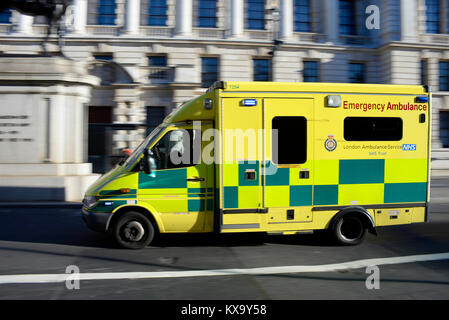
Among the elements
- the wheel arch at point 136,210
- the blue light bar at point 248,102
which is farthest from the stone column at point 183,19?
the wheel arch at point 136,210

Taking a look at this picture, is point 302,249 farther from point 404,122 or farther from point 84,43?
point 84,43

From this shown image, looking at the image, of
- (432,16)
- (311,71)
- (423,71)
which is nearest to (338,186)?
(311,71)

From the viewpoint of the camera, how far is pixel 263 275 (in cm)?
502

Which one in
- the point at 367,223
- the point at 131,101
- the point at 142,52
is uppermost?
the point at 142,52

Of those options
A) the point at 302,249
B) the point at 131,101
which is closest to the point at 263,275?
the point at 302,249

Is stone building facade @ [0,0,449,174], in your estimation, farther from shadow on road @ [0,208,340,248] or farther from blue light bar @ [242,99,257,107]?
blue light bar @ [242,99,257,107]

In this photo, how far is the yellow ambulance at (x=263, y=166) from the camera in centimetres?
618

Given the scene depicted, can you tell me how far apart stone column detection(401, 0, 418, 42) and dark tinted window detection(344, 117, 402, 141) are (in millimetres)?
22152

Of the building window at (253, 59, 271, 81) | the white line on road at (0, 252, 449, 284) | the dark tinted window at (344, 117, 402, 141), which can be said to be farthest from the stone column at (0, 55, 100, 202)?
the building window at (253, 59, 271, 81)

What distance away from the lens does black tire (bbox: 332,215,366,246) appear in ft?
21.5

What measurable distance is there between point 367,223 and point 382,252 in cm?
53

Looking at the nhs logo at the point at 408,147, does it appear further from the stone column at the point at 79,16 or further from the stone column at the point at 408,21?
the stone column at the point at 408,21

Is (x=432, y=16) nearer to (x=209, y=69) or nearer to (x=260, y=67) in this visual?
(x=260, y=67)
